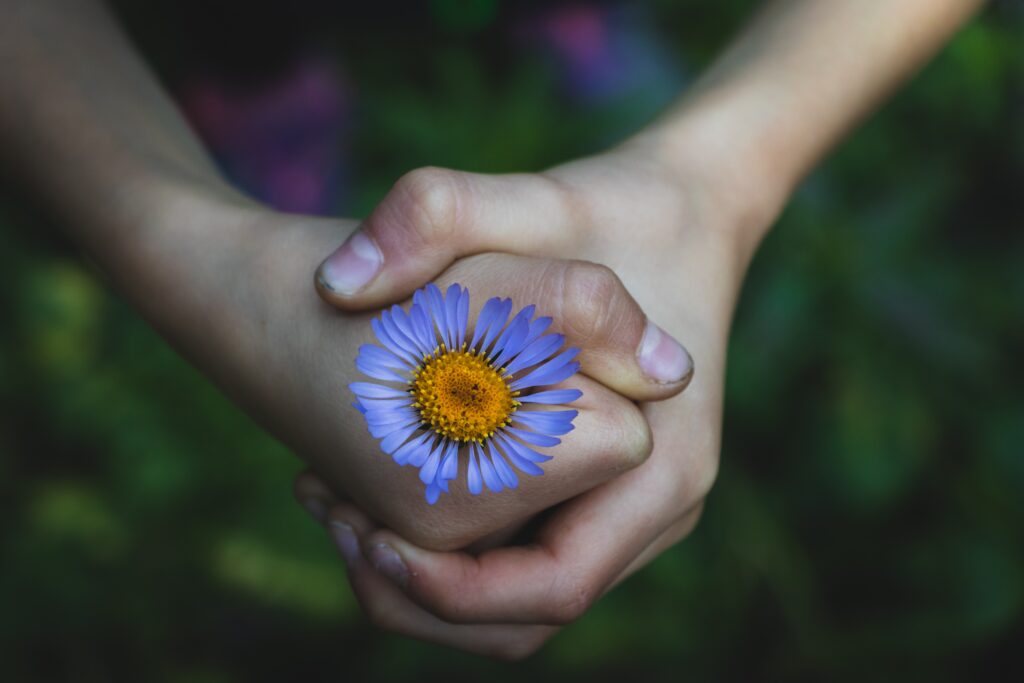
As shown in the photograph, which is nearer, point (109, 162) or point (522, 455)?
point (522, 455)

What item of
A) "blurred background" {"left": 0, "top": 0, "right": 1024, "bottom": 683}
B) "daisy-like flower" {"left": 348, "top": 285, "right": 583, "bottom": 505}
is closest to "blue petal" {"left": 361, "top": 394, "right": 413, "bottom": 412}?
"daisy-like flower" {"left": 348, "top": 285, "right": 583, "bottom": 505}

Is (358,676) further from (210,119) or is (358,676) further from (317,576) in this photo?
(210,119)

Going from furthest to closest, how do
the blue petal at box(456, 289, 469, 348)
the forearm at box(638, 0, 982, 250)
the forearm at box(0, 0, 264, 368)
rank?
1. the forearm at box(638, 0, 982, 250)
2. the forearm at box(0, 0, 264, 368)
3. the blue petal at box(456, 289, 469, 348)

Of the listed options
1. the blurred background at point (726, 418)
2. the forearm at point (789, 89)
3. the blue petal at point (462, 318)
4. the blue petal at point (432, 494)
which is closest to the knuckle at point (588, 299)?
the blue petal at point (462, 318)

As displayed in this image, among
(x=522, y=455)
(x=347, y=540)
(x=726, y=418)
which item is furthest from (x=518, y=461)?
(x=726, y=418)

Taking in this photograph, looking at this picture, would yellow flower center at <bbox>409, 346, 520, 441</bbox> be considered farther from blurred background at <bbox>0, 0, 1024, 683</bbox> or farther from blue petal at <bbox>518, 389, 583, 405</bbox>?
blurred background at <bbox>0, 0, 1024, 683</bbox>

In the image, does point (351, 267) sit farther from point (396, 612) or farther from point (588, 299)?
point (396, 612)

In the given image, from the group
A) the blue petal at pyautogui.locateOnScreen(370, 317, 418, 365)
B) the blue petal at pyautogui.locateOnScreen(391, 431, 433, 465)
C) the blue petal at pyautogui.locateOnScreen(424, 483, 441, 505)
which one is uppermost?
the blue petal at pyautogui.locateOnScreen(370, 317, 418, 365)
